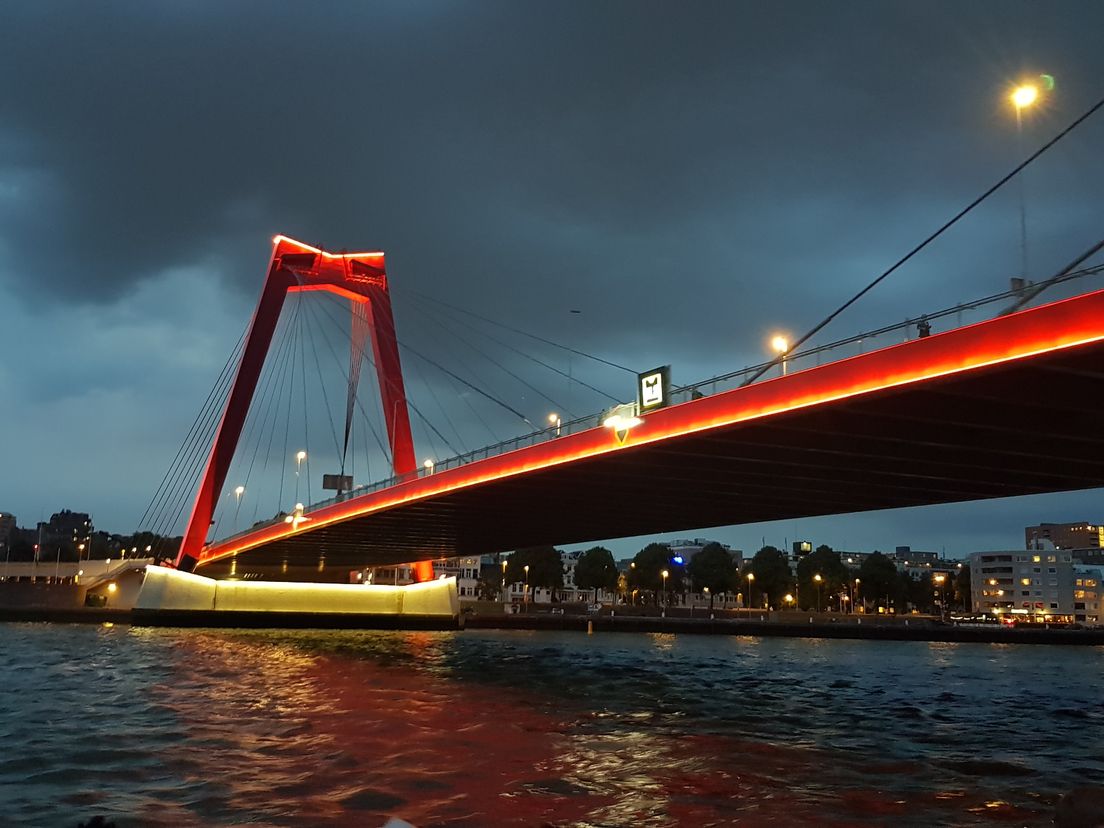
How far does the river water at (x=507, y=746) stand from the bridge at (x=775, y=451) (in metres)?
6.60

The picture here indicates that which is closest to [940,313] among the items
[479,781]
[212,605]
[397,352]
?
[479,781]

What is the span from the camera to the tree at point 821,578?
127188 mm

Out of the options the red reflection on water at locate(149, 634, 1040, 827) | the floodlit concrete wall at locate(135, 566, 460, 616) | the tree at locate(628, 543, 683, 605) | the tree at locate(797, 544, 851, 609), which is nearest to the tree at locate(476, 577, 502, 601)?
the tree at locate(628, 543, 683, 605)

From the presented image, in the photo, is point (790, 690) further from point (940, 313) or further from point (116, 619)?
point (116, 619)

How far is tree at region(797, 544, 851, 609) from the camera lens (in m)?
127

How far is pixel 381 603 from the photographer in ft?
210

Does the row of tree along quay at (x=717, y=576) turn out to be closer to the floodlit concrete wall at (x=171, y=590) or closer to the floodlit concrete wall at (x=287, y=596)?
the floodlit concrete wall at (x=287, y=596)

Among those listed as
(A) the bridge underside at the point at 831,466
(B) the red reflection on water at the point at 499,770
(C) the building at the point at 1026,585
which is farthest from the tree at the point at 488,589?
(B) the red reflection on water at the point at 499,770

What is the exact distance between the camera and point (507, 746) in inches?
608

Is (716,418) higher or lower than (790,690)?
higher

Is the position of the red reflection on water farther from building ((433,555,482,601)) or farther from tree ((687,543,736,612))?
building ((433,555,482,601))

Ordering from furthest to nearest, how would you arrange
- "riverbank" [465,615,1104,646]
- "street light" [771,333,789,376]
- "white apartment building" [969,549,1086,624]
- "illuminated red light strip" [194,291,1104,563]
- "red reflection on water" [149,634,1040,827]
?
"white apartment building" [969,549,1086,624] → "riverbank" [465,615,1104,646] → "street light" [771,333,789,376] → "illuminated red light strip" [194,291,1104,563] → "red reflection on water" [149,634,1040,827]

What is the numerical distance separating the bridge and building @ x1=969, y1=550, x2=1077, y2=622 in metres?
127

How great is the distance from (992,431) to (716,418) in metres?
6.45
